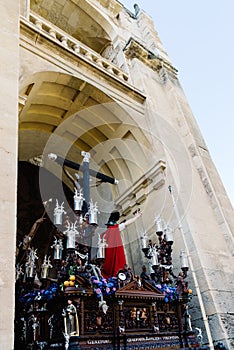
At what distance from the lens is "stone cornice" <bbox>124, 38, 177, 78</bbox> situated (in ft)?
27.9

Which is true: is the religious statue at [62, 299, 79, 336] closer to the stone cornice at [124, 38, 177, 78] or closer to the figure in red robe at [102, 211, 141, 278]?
the figure in red robe at [102, 211, 141, 278]

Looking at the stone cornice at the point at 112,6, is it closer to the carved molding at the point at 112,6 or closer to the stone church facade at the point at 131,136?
the carved molding at the point at 112,6

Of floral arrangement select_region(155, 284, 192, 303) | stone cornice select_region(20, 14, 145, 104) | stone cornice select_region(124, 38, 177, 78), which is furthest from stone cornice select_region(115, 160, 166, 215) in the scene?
stone cornice select_region(124, 38, 177, 78)

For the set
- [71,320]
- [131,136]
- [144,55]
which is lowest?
[71,320]

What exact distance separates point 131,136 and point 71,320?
443cm

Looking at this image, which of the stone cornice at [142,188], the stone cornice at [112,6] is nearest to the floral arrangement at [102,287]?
the stone cornice at [142,188]

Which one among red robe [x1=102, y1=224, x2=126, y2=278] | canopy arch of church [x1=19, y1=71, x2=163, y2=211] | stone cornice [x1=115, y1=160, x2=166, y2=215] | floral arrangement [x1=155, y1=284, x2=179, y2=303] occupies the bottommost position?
floral arrangement [x1=155, y1=284, x2=179, y2=303]

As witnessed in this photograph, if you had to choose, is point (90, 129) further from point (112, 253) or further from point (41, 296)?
point (41, 296)

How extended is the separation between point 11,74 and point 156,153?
335cm

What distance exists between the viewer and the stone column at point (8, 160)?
2.46 meters

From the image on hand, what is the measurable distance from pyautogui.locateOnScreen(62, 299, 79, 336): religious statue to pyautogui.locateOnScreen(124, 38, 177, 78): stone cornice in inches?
277

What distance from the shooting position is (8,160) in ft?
10.6

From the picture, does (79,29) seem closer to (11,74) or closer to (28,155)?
(28,155)

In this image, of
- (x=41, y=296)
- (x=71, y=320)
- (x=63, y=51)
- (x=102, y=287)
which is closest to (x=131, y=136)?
(x=63, y=51)
